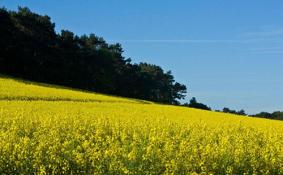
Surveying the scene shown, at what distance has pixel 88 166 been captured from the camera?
12.5 metres

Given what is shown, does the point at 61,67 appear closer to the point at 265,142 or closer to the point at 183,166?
the point at 265,142

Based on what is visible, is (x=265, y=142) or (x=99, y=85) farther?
(x=99, y=85)

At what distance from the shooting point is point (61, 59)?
7075cm

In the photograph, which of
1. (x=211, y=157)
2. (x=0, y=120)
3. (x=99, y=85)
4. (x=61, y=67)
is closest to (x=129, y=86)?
(x=99, y=85)

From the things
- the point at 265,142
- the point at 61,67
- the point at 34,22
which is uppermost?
the point at 34,22

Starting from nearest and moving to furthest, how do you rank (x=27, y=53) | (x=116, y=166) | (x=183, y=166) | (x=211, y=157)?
1. (x=116, y=166)
2. (x=183, y=166)
3. (x=211, y=157)
4. (x=27, y=53)

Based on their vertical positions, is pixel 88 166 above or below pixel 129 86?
below

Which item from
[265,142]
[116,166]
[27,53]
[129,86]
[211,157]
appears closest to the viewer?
[116,166]

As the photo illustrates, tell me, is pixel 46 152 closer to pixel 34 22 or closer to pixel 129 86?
pixel 34 22

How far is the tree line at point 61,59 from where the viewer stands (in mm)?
65625

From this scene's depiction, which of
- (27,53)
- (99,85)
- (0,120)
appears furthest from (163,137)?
(99,85)

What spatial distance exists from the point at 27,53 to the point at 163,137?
51.5 m

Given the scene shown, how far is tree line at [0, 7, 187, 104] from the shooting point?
215ft

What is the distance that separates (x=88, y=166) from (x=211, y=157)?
9.69 feet
